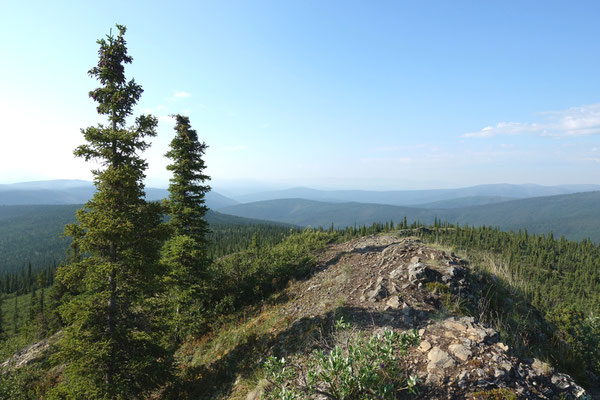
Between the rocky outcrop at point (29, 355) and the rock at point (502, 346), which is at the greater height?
the rock at point (502, 346)

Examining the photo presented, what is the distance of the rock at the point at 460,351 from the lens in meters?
5.72

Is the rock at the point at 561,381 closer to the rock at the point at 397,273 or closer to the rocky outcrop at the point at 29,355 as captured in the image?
the rock at the point at 397,273

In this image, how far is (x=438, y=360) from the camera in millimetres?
5723

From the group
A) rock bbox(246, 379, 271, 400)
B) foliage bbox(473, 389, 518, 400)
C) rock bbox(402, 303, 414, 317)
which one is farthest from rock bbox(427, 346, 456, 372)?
rock bbox(246, 379, 271, 400)

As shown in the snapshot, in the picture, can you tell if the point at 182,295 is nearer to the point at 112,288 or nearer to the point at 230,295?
the point at 230,295

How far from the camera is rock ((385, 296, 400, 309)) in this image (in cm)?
890

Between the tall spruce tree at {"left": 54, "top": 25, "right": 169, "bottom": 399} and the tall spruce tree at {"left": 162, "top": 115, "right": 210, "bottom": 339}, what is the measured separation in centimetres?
437

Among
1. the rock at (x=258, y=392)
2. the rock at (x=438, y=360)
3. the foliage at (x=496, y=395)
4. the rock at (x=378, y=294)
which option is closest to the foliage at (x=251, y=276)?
the rock at (x=378, y=294)

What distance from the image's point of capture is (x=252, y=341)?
459 inches

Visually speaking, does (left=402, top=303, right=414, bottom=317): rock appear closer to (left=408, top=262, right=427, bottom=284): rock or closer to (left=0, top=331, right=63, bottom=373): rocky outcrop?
(left=408, top=262, right=427, bottom=284): rock

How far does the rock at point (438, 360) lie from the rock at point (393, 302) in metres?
2.82

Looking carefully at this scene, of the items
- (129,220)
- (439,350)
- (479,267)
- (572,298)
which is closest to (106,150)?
(129,220)

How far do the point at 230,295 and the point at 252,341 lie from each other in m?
5.88

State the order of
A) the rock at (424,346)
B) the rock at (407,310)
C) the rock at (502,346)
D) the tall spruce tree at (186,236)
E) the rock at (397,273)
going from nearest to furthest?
the rock at (502,346), the rock at (424,346), the rock at (407,310), the rock at (397,273), the tall spruce tree at (186,236)
